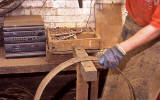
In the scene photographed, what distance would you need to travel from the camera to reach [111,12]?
10.4ft

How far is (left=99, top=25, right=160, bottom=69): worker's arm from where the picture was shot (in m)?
1.70

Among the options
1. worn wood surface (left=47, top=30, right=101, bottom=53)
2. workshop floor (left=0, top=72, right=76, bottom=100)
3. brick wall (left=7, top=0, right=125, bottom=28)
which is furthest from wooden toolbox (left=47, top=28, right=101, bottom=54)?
workshop floor (left=0, top=72, right=76, bottom=100)

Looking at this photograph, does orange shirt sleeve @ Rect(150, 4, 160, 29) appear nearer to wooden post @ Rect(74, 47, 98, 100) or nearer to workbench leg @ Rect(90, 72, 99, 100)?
wooden post @ Rect(74, 47, 98, 100)

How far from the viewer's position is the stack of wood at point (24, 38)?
8.55ft

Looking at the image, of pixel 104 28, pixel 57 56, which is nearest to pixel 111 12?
pixel 104 28

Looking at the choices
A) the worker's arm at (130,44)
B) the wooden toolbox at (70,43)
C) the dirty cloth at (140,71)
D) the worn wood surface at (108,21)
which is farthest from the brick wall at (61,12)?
the worker's arm at (130,44)

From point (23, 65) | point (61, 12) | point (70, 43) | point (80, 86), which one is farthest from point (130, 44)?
point (61, 12)

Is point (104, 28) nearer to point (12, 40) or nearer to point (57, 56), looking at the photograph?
point (57, 56)

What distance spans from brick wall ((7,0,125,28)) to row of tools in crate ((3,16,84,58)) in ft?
1.34

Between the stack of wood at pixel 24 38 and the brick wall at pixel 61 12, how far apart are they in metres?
0.42

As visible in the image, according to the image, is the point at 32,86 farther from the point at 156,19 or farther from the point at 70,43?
the point at 156,19

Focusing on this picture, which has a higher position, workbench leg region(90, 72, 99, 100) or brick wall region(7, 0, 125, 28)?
brick wall region(7, 0, 125, 28)

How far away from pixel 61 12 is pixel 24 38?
0.75 m

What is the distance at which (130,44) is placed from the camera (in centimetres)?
173
